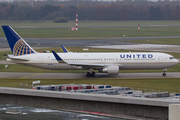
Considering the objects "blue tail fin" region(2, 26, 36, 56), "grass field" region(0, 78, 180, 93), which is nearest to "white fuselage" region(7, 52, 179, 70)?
"blue tail fin" region(2, 26, 36, 56)

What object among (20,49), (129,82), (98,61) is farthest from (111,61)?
(20,49)

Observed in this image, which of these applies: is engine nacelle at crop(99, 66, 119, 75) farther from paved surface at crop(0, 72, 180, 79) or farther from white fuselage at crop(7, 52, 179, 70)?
paved surface at crop(0, 72, 180, 79)

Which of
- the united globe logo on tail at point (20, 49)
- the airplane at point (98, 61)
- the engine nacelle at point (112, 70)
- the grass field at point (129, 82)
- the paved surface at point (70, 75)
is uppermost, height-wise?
the united globe logo on tail at point (20, 49)

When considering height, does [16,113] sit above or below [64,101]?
below

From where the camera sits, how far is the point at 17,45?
55.0 m

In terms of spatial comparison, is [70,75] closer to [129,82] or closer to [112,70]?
[112,70]

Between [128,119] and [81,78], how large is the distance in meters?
25.5

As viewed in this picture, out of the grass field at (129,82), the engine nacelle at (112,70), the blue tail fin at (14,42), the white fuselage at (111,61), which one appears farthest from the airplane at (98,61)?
the grass field at (129,82)

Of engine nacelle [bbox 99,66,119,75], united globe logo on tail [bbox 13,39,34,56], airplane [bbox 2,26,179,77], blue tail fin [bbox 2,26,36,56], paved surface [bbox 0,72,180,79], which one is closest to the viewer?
engine nacelle [bbox 99,66,119,75]

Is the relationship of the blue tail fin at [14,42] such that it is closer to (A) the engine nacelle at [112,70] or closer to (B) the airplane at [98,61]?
(B) the airplane at [98,61]

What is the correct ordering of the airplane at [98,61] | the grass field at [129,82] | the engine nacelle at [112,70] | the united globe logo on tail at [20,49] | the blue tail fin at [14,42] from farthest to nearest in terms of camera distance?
1. the united globe logo on tail at [20,49]
2. the blue tail fin at [14,42]
3. the airplane at [98,61]
4. the engine nacelle at [112,70]
5. the grass field at [129,82]

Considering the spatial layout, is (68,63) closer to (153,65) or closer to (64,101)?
(153,65)

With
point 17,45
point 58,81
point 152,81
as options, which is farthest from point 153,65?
point 17,45

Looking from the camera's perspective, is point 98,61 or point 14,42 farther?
point 14,42
